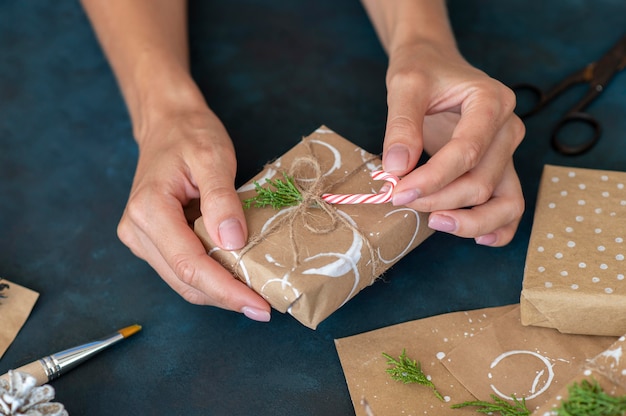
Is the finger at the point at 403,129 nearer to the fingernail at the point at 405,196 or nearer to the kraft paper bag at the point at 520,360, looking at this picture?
the fingernail at the point at 405,196

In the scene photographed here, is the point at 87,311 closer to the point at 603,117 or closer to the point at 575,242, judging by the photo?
the point at 575,242

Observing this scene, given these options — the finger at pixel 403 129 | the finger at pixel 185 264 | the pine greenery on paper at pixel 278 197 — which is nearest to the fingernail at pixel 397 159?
the finger at pixel 403 129

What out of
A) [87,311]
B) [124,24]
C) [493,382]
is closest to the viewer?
[493,382]

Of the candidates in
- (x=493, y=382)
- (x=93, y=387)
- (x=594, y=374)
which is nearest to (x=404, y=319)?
(x=493, y=382)

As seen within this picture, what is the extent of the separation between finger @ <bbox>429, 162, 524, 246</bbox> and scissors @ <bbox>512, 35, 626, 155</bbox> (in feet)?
0.63

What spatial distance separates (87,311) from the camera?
0.89 m

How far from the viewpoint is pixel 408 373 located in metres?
0.77

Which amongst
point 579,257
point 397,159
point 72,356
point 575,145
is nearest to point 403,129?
point 397,159

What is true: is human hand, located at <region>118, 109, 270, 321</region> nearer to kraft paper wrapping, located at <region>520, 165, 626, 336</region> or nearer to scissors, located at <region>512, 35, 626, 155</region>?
kraft paper wrapping, located at <region>520, 165, 626, 336</region>

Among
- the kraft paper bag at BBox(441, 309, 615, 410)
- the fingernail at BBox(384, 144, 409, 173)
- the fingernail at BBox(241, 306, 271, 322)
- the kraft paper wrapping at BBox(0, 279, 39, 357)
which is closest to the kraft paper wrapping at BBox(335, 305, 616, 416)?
the kraft paper bag at BBox(441, 309, 615, 410)

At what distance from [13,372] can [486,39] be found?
949mm

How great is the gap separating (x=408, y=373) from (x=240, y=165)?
43 cm

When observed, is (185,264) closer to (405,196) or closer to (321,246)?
→ (321,246)

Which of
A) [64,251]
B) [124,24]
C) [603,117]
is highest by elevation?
[124,24]
